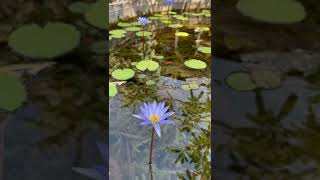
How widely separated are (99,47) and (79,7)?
47 mm

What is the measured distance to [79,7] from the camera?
0.47 m

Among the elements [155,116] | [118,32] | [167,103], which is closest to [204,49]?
[118,32]

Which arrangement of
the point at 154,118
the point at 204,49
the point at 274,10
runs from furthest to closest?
the point at 204,49
the point at 154,118
the point at 274,10

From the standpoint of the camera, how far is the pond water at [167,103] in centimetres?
91

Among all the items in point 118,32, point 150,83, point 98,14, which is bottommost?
point 150,83

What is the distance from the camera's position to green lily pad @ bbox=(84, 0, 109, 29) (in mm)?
455

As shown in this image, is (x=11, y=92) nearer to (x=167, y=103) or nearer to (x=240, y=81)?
(x=240, y=81)

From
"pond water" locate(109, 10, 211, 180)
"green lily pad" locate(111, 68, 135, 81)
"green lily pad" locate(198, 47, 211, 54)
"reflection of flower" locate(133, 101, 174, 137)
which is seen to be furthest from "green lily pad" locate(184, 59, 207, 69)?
"reflection of flower" locate(133, 101, 174, 137)

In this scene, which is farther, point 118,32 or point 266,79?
point 118,32

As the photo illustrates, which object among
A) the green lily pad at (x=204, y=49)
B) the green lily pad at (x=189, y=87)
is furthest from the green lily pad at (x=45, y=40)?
the green lily pad at (x=204, y=49)

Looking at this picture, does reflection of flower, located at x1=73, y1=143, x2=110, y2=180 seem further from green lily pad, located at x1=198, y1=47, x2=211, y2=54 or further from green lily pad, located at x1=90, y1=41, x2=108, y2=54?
green lily pad, located at x1=198, y1=47, x2=211, y2=54

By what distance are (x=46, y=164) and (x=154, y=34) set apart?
6.36 ft

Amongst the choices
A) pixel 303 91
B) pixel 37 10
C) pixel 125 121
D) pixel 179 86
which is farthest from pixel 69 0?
pixel 179 86

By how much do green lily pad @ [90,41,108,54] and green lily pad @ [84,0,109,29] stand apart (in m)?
0.02
